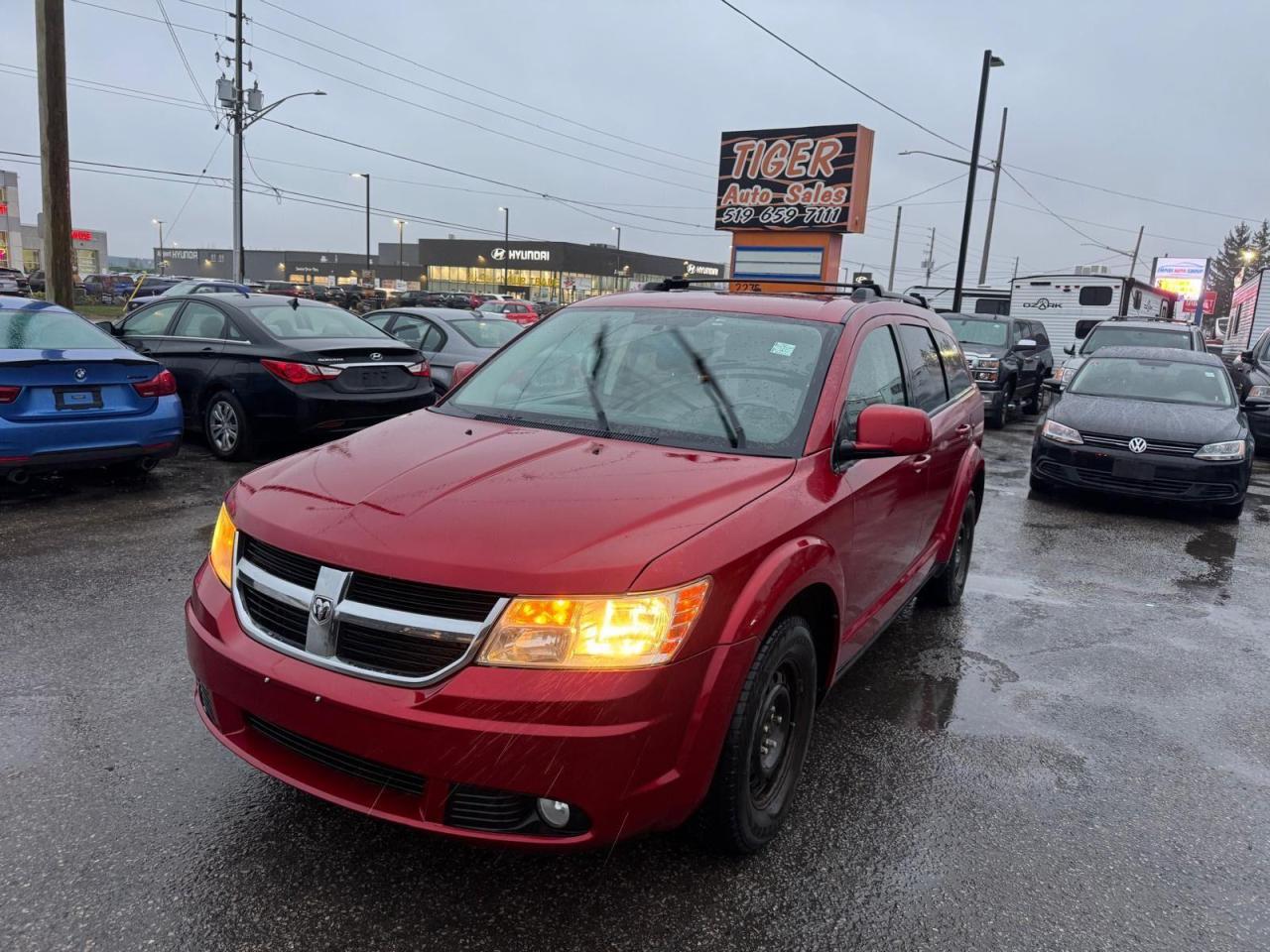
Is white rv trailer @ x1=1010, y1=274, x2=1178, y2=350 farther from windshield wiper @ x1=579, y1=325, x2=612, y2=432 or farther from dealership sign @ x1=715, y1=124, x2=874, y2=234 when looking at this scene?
windshield wiper @ x1=579, y1=325, x2=612, y2=432

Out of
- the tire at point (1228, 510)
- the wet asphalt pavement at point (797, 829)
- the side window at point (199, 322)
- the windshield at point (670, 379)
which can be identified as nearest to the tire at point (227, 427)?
the side window at point (199, 322)

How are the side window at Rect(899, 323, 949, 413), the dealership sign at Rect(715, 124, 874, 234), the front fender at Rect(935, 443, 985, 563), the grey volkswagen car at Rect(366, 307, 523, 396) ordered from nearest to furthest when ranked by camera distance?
the side window at Rect(899, 323, 949, 413)
the front fender at Rect(935, 443, 985, 563)
the grey volkswagen car at Rect(366, 307, 523, 396)
the dealership sign at Rect(715, 124, 874, 234)

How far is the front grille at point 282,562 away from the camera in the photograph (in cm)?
236

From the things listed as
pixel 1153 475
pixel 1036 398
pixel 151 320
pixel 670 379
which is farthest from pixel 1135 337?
pixel 151 320

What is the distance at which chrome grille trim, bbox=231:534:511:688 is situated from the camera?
7.08ft

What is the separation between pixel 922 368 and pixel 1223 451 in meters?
5.02

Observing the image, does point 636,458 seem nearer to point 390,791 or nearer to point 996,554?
point 390,791

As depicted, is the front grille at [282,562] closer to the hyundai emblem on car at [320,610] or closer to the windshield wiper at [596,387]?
the hyundai emblem on car at [320,610]

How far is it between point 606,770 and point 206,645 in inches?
48.8

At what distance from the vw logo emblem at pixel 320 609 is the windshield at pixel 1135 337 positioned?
48.7ft

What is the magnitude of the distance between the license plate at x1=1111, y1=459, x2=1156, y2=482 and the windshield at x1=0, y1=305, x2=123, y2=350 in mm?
8505

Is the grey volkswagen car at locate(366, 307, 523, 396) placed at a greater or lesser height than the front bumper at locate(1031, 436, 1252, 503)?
greater

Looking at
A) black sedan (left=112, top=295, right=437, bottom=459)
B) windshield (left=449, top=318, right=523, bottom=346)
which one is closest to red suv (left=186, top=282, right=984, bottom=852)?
black sedan (left=112, top=295, right=437, bottom=459)

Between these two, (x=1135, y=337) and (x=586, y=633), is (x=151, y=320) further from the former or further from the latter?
(x=1135, y=337)
